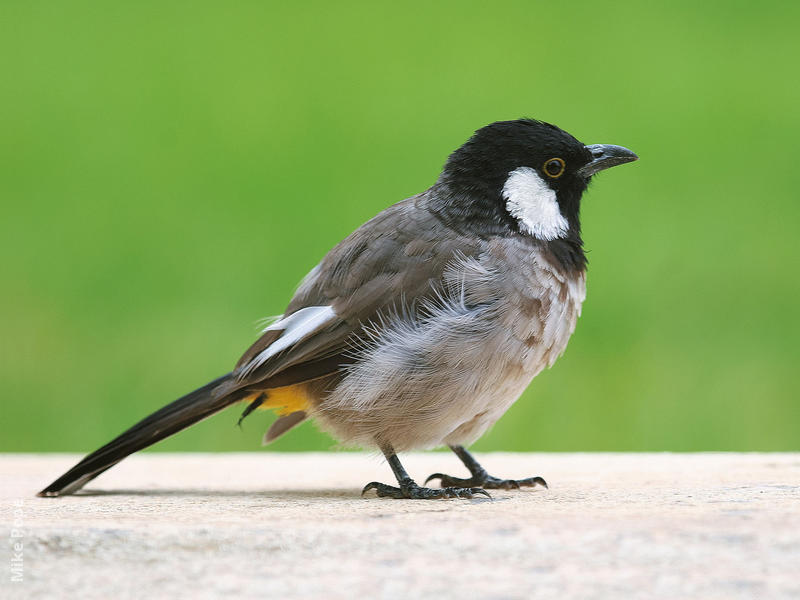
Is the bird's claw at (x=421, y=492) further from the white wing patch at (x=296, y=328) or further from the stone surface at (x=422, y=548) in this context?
the white wing patch at (x=296, y=328)

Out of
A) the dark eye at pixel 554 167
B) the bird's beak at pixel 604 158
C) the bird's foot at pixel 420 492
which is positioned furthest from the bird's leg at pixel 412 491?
the bird's beak at pixel 604 158

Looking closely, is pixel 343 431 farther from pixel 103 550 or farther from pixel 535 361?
pixel 103 550

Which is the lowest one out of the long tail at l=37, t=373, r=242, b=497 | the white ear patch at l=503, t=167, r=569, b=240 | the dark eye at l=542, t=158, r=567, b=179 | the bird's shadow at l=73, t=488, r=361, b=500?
the bird's shadow at l=73, t=488, r=361, b=500

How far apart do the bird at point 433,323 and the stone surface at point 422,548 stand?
0.55m

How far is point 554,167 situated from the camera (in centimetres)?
430

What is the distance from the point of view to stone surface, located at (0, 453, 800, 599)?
7.06 feet

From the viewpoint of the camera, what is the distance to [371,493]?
3.97m

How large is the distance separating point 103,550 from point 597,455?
328cm

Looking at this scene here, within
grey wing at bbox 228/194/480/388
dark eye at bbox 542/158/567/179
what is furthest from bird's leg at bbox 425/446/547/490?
dark eye at bbox 542/158/567/179

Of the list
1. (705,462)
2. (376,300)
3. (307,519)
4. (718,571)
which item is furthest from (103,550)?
(705,462)

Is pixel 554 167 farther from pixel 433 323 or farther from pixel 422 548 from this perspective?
pixel 422 548

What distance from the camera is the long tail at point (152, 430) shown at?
4039mm

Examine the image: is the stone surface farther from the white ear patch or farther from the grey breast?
the white ear patch

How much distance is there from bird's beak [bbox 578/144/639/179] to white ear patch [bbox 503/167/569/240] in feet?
0.71
